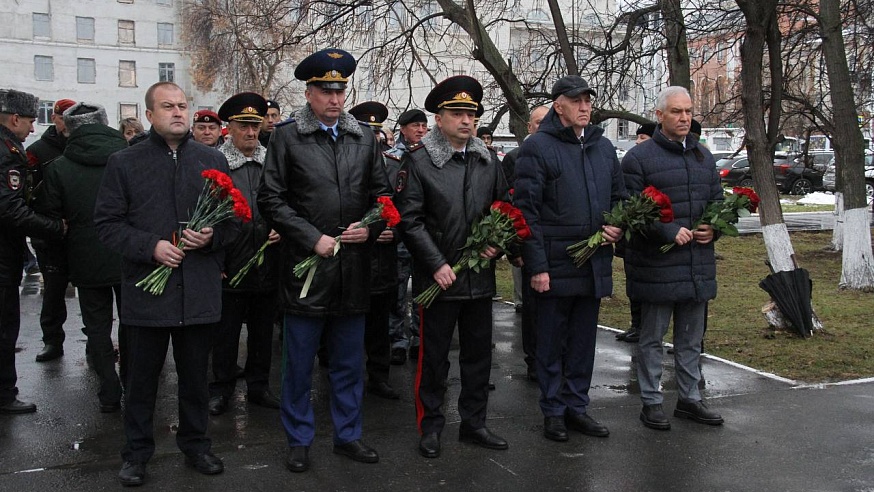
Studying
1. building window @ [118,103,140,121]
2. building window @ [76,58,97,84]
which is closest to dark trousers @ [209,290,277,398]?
building window @ [118,103,140,121]

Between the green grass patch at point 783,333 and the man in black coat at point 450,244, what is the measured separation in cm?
318

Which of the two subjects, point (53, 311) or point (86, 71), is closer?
point (53, 311)

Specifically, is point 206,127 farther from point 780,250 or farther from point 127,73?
point 127,73

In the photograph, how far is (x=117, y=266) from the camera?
6164 millimetres

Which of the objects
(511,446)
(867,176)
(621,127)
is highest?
(621,127)

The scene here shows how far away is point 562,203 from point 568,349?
0.96 meters

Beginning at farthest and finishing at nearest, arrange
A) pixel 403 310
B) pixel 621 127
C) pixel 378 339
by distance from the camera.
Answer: pixel 621 127, pixel 403 310, pixel 378 339

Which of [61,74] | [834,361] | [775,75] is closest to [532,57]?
[775,75]

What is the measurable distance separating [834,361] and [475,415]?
12.8 feet

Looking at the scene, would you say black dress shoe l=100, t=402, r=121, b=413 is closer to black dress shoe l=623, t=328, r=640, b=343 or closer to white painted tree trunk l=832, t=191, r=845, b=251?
black dress shoe l=623, t=328, r=640, b=343

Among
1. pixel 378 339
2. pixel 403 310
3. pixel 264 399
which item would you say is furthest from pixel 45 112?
pixel 264 399

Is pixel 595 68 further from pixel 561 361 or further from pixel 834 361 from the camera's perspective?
pixel 561 361

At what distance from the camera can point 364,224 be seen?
16.4 ft

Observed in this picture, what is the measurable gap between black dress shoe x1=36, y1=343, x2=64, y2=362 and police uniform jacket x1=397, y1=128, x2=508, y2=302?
14.0ft
